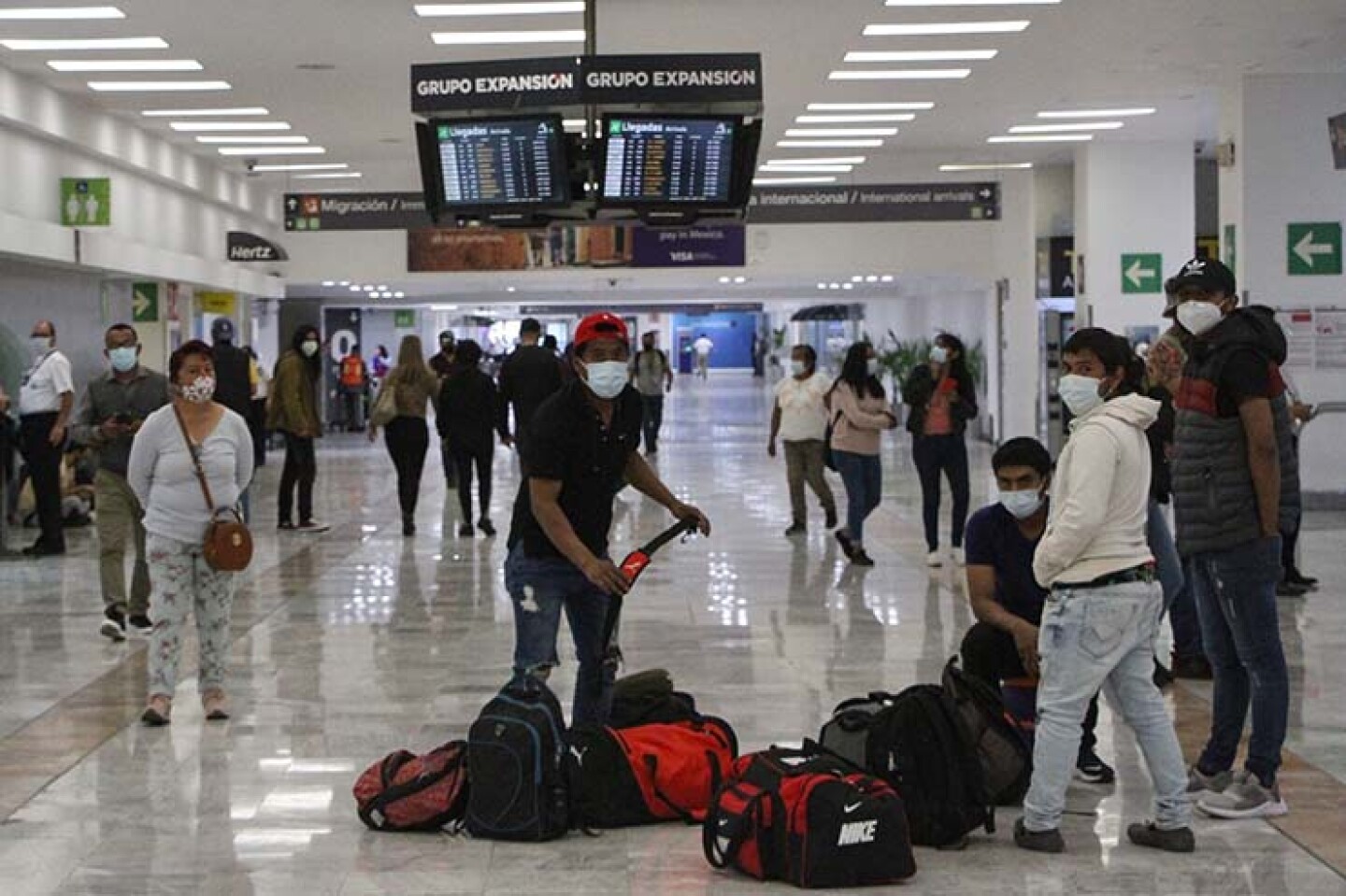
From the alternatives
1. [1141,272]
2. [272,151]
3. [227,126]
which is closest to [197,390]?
[227,126]

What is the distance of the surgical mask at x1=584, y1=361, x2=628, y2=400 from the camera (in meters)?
6.68

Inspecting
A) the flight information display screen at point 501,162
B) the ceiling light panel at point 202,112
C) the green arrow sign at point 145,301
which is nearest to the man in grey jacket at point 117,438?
the flight information display screen at point 501,162

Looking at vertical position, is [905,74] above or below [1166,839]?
above

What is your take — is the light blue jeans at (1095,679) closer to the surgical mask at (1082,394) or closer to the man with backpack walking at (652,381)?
the surgical mask at (1082,394)

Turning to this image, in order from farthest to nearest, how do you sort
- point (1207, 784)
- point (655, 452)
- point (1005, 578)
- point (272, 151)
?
1. point (655, 452)
2. point (272, 151)
3. point (1005, 578)
4. point (1207, 784)

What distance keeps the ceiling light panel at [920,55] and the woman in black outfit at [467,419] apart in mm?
4094

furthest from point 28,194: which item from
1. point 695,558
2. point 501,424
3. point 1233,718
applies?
point 1233,718

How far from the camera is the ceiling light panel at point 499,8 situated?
44.3 ft

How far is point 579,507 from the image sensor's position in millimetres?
6766

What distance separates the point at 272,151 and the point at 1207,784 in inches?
736

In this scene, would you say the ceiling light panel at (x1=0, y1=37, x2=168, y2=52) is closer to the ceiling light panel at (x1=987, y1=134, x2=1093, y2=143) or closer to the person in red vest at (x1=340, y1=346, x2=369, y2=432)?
the ceiling light panel at (x1=987, y1=134, x2=1093, y2=143)

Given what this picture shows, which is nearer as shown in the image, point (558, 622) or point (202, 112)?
point (558, 622)

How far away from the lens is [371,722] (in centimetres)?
842

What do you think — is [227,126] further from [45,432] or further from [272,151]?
[45,432]
